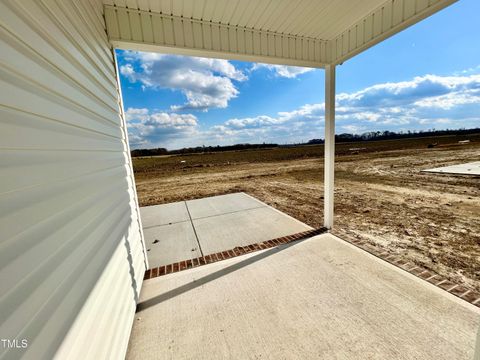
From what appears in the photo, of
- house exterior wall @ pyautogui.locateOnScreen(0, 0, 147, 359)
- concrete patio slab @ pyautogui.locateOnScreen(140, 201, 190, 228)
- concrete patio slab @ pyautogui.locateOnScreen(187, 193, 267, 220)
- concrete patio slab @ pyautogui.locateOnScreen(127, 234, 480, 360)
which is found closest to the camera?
house exterior wall @ pyautogui.locateOnScreen(0, 0, 147, 359)

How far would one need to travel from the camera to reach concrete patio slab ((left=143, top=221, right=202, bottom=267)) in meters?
2.94

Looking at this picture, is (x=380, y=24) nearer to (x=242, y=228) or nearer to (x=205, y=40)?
(x=205, y=40)

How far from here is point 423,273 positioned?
7.55ft

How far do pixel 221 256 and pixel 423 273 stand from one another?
2361 millimetres

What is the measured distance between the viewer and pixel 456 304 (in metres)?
1.84

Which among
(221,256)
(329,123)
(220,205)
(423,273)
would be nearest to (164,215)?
(220,205)

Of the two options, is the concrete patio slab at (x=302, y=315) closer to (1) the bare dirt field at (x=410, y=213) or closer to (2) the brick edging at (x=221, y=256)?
(2) the brick edging at (x=221, y=256)

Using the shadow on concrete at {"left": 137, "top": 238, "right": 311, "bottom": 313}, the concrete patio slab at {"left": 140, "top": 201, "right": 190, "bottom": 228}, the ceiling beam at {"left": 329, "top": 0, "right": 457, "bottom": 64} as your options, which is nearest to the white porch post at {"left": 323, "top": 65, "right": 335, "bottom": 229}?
the ceiling beam at {"left": 329, "top": 0, "right": 457, "bottom": 64}

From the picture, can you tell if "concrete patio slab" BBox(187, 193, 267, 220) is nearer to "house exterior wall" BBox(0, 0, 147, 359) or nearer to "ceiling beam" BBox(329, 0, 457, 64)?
"house exterior wall" BBox(0, 0, 147, 359)

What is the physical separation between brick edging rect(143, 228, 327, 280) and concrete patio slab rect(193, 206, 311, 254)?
12cm

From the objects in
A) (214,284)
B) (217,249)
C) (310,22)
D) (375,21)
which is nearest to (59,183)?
(214,284)

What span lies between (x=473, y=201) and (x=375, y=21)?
4.99 m

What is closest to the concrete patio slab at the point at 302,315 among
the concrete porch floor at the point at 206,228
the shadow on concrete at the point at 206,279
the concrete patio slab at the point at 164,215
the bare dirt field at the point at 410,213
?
the shadow on concrete at the point at 206,279

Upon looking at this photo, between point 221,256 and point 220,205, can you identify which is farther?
point 220,205
